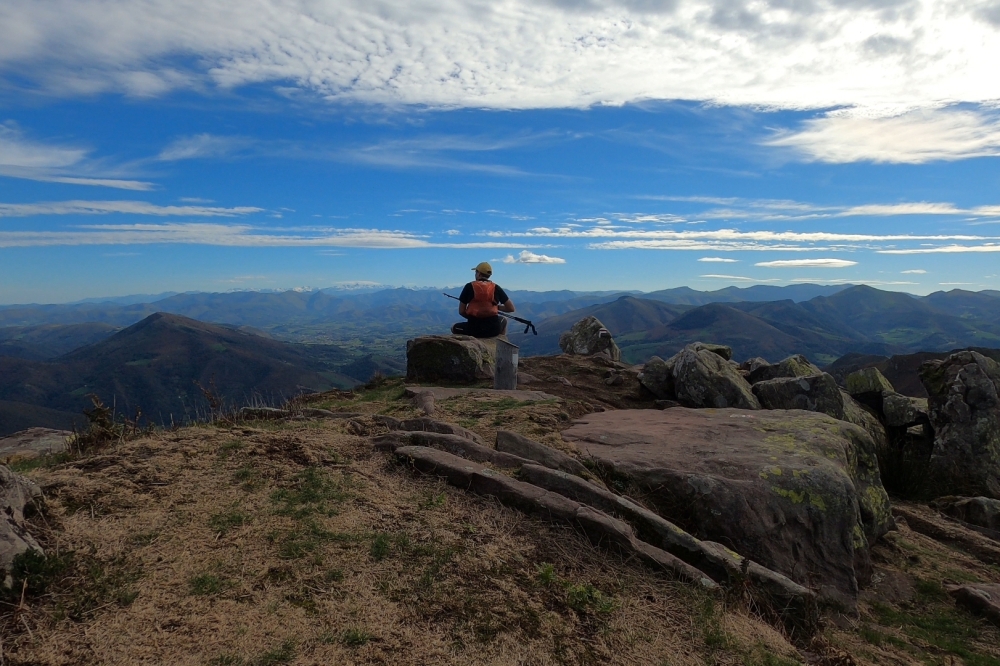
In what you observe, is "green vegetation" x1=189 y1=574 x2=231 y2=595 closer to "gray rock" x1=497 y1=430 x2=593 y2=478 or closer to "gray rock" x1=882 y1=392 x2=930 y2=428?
"gray rock" x1=497 y1=430 x2=593 y2=478

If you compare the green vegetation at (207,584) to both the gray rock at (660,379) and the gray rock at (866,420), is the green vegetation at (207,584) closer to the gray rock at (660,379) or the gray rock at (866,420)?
the gray rock at (660,379)

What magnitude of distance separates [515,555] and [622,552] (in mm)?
1457

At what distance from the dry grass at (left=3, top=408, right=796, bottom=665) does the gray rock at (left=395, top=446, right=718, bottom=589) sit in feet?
0.68

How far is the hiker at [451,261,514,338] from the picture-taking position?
19.5 meters

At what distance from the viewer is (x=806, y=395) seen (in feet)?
51.1

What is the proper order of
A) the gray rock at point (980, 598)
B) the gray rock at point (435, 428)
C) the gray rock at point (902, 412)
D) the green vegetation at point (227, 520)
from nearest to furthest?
the green vegetation at point (227, 520) → the gray rock at point (980, 598) → the gray rock at point (435, 428) → the gray rock at point (902, 412)

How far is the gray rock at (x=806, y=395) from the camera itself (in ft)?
50.3

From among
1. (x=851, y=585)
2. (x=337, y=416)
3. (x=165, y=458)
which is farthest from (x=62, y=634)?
(x=851, y=585)

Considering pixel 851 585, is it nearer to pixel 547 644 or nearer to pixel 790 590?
pixel 790 590

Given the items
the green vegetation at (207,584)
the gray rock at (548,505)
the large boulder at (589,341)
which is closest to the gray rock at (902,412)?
the large boulder at (589,341)

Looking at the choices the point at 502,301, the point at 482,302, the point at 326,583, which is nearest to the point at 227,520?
the point at 326,583

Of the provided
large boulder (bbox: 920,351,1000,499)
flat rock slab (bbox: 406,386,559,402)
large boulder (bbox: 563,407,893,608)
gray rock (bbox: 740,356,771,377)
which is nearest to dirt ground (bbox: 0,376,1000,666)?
large boulder (bbox: 563,407,893,608)

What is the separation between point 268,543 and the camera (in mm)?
6285

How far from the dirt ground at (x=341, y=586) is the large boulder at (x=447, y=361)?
982 cm
